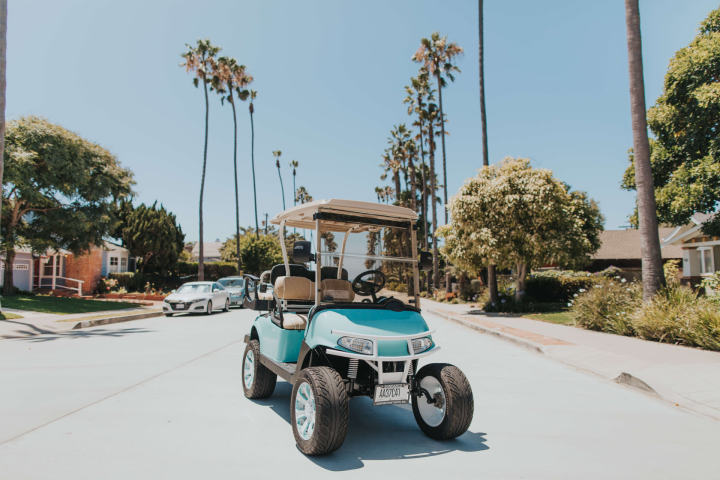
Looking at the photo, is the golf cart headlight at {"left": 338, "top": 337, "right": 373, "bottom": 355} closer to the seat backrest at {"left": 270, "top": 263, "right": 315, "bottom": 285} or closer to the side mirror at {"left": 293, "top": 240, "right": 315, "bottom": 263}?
the side mirror at {"left": 293, "top": 240, "right": 315, "bottom": 263}

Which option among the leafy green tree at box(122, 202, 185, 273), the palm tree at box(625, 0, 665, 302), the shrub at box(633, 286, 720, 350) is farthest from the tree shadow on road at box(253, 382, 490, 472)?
the leafy green tree at box(122, 202, 185, 273)

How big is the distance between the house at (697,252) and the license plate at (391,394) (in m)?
24.1

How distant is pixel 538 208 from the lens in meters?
19.4

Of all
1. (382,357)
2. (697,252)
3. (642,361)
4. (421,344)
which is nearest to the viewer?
(382,357)

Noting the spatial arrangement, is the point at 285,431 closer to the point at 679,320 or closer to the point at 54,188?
the point at 679,320

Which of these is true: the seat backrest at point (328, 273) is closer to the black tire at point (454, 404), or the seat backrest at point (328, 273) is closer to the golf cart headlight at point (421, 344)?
the golf cart headlight at point (421, 344)

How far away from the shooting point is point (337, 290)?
Result: 5238 mm

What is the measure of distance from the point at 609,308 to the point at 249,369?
10.6 m

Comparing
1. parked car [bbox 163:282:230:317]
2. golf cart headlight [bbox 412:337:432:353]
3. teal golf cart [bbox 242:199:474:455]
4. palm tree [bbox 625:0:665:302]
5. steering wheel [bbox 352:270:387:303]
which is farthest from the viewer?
parked car [bbox 163:282:230:317]

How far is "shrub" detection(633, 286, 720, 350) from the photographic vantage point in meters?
9.16

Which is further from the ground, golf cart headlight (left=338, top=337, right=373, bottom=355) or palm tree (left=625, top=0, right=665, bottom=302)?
palm tree (left=625, top=0, right=665, bottom=302)

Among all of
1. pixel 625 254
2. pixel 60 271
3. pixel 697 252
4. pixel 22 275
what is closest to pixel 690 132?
pixel 697 252

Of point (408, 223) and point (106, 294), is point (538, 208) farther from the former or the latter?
point (106, 294)

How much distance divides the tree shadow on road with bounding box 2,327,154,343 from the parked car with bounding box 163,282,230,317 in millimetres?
4985
